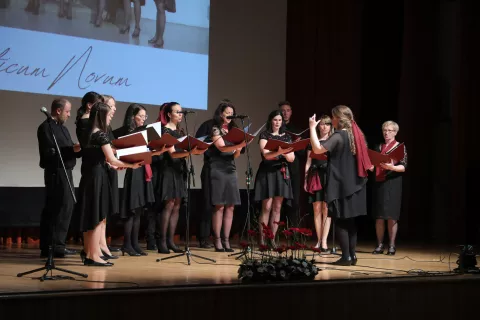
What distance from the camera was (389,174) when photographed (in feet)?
25.7

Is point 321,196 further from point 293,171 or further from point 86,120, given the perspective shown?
point 86,120

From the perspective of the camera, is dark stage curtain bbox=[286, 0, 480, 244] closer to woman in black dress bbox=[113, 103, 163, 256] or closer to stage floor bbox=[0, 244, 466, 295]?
stage floor bbox=[0, 244, 466, 295]

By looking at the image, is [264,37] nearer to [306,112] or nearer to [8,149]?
[306,112]

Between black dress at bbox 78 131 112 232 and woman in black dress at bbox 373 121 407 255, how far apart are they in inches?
119

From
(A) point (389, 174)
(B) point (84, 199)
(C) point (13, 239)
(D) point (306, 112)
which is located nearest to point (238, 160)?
(D) point (306, 112)

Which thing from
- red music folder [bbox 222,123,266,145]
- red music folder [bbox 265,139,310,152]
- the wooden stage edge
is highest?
red music folder [bbox 222,123,266,145]

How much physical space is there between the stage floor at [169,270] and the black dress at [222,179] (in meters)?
0.53

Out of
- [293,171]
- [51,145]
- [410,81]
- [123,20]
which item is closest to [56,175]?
[51,145]

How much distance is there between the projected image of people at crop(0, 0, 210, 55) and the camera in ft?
25.3

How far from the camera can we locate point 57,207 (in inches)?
256

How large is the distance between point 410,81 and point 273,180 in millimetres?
3541

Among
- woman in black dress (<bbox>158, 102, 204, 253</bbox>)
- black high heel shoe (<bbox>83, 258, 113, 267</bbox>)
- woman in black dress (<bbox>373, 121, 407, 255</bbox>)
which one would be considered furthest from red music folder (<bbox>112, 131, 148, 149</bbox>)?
woman in black dress (<bbox>373, 121, 407, 255</bbox>)

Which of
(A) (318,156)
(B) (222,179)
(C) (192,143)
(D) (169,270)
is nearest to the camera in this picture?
(D) (169,270)

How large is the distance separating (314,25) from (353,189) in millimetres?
4621
